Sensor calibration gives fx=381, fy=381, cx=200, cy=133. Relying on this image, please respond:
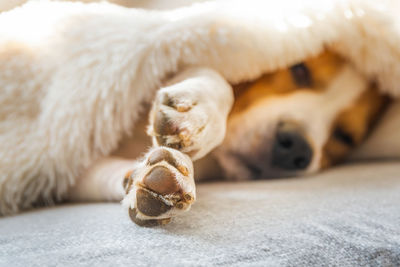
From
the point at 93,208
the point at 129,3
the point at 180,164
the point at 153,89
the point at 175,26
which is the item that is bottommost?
the point at 93,208

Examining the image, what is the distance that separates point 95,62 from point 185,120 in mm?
326

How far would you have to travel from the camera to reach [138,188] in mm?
500

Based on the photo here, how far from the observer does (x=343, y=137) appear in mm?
1174

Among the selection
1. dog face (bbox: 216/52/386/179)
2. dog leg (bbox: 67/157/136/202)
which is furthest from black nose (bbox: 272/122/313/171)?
dog leg (bbox: 67/157/136/202)

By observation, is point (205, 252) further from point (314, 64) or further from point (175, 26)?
point (314, 64)

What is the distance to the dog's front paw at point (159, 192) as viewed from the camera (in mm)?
488

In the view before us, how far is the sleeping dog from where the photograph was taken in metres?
0.63

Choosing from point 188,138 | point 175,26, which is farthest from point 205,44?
point 188,138

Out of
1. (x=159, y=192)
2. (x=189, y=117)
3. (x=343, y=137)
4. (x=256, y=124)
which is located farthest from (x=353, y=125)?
(x=159, y=192)

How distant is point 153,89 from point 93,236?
42cm

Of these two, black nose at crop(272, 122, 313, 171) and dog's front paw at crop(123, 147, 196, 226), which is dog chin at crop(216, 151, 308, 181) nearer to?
black nose at crop(272, 122, 313, 171)

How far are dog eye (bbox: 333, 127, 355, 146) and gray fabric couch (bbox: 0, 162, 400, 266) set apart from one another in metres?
0.44

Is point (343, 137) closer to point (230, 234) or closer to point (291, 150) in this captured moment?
point (291, 150)

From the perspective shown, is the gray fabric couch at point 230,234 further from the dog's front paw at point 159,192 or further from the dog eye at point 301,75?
the dog eye at point 301,75
